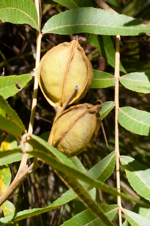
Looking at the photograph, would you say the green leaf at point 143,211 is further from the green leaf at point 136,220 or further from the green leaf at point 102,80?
the green leaf at point 102,80

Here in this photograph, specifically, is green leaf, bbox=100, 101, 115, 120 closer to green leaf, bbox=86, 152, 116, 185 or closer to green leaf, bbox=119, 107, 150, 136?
green leaf, bbox=119, 107, 150, 136

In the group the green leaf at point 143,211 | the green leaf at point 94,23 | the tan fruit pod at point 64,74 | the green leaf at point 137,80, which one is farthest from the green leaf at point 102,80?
the green leaf at point 143,211

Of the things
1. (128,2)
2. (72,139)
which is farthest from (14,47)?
(72,139)

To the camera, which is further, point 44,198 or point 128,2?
point 128,2

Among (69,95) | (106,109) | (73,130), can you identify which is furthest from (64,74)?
(106,109)

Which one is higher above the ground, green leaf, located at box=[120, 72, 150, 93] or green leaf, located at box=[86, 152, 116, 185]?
green leaf, located at box=[120, 72, 150, 93]

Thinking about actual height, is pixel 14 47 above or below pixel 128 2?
below

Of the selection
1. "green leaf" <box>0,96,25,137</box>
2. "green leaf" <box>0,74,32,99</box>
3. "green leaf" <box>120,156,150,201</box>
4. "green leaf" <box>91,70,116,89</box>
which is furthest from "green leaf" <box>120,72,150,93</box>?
"green leaf" <box>0,96,25,137</box>

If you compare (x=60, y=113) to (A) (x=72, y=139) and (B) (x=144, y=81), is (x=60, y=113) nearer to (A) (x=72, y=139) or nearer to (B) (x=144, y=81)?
(A) (x=72, y=139)
